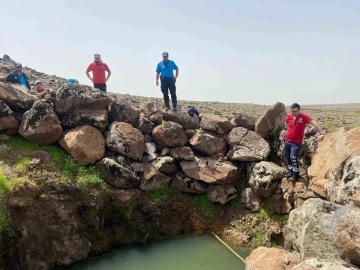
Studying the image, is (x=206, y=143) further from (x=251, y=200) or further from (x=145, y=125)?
(x=251, y=200)

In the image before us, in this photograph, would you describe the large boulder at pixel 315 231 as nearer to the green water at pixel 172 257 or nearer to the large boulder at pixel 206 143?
the green water at pixel 172 257

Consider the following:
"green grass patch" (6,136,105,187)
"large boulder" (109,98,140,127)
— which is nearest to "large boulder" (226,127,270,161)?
"large boulder" (109,98,140,127)

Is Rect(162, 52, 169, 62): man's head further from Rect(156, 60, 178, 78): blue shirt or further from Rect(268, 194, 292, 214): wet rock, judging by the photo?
Rect(268, 194, 292, 214): wet rock

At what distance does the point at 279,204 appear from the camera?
14234 millimetres

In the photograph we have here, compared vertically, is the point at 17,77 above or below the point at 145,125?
above

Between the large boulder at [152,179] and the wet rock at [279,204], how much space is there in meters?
4.79

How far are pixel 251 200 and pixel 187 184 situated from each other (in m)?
3.02

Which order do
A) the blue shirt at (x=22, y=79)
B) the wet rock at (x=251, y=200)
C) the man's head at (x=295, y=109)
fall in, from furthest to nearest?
the blue shirt at (x=22, y=79), the wet rock at (x=251, y=200), the man's head at (x=295, y=109)

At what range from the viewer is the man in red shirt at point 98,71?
17217mm

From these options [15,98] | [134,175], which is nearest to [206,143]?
[134,175]

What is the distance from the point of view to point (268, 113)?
16109 millimetres

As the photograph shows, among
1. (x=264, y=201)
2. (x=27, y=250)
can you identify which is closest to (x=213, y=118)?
(x=264, y=201)

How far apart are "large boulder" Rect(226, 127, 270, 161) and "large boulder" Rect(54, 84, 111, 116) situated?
668 centimetres

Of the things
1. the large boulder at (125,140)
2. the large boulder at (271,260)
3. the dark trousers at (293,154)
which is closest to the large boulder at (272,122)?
the dark trousers at (293,154)
